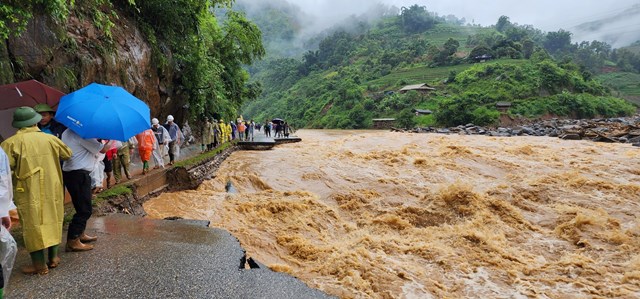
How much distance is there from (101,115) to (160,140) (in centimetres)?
655

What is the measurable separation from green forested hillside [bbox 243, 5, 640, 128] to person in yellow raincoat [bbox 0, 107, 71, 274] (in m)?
45.0

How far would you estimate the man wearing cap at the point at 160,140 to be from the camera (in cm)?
996

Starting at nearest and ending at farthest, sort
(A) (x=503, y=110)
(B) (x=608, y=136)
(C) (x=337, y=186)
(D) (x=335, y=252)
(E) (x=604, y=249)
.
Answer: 1. (D) (x=335, y=252)
2. (E) (x=604, y=249)
3. (C) (x=337, y=186)
4. (B) (x=608, y=136)
5. (A) (x=503, y=110)

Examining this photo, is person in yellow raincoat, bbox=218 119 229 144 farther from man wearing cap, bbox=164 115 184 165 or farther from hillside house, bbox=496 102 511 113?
hillside house, bbox=496 102 511 113

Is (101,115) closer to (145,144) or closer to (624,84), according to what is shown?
(145,144)

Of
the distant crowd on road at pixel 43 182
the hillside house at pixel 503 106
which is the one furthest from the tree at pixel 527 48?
the distant crowd on road at pixel 43 182

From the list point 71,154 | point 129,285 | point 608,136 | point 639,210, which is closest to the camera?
point 129,285

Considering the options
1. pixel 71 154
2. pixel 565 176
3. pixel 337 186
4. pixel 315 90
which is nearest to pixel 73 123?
pixel 71 154

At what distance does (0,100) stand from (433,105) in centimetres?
5246

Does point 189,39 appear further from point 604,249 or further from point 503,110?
point 503,110

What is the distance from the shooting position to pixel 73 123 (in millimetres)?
4020

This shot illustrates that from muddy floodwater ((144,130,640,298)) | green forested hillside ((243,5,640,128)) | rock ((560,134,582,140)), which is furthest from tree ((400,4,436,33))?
muddy floodwater ((144,130,640,298))

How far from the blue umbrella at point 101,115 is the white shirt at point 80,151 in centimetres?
14

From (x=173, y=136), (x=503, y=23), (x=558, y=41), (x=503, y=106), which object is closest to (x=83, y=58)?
(x=173, y=136)
